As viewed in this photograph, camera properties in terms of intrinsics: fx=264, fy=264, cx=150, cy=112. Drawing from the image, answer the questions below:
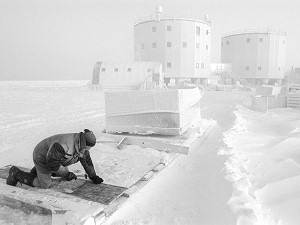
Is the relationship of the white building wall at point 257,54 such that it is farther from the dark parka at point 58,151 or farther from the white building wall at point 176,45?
the dark parka at point 58,151

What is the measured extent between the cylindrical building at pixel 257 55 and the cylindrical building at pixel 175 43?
8921 millimetres

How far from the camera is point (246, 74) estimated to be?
39781mm

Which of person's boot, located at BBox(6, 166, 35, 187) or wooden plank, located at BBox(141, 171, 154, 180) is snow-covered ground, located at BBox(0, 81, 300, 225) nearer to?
wooden plank, located at BBox(141, 171, 154, 180)

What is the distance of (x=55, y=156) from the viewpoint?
3777 millimetres

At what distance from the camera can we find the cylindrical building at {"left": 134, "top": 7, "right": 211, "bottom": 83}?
30891 millimetres

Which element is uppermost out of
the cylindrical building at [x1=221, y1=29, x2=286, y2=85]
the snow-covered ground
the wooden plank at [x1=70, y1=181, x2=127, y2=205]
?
the cylindrical building at [x1=221, y1=29, x2=286, y2=85]

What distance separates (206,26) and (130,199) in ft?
107

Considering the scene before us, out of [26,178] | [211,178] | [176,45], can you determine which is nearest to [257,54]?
[176,45]

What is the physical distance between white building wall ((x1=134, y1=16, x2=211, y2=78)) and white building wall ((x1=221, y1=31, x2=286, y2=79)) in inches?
354

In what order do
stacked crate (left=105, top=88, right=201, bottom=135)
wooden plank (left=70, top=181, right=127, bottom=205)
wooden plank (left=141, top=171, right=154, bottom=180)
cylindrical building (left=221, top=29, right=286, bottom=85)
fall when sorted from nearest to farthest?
1. wooden plank (left=70, top=181, right=127, bottom=205)
2. wooden plank (left=141, top=171, right=154, bottom=180)
3. stacked crate (left=105, top=88, right=201, bottom=135)
4. cylindrical building (left=221, top=29, right=286, bottom=85)

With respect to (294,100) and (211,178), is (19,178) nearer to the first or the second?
(211,178)

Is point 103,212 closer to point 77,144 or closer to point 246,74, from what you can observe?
point 77,144

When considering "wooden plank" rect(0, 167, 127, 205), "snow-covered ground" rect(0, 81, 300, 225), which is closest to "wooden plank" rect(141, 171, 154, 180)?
"snow-covered ground" rect(0, 81, 300, 225)

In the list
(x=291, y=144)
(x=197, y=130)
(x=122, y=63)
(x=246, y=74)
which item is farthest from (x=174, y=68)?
(x=291, y=144)
